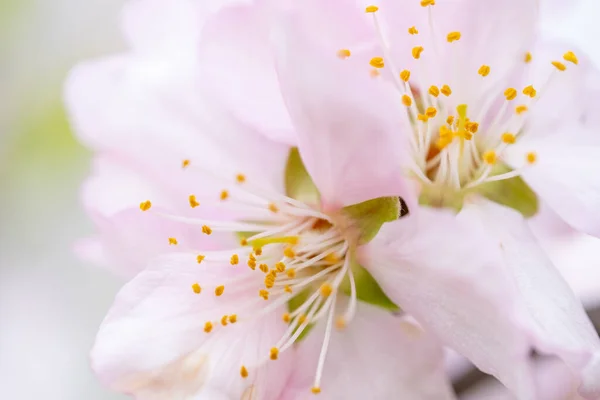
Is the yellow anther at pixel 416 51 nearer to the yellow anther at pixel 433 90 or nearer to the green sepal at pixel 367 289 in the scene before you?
the yellow anther at pixel 433 90

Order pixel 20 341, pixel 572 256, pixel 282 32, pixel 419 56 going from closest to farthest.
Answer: pixel 282 32 < pixel 419 56 < pixel 572 256 < pixel 20 341

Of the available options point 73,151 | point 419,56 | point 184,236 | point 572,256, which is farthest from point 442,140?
point 73,151

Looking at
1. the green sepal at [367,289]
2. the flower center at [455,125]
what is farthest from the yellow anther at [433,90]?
the green sepal at [367,289]

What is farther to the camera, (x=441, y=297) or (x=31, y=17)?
(x=31, y=17)

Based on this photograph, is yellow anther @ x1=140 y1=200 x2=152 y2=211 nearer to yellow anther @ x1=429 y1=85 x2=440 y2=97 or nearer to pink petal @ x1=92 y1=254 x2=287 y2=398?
pink petal @ x1=92 y1=254 x2=287 y2=398

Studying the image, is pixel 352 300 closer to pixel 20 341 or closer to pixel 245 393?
pixel 245 393

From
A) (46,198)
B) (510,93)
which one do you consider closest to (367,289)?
(510,93)

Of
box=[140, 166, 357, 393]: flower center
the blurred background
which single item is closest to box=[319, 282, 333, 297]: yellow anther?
box=[140, 166, 357, 393]: flower center
